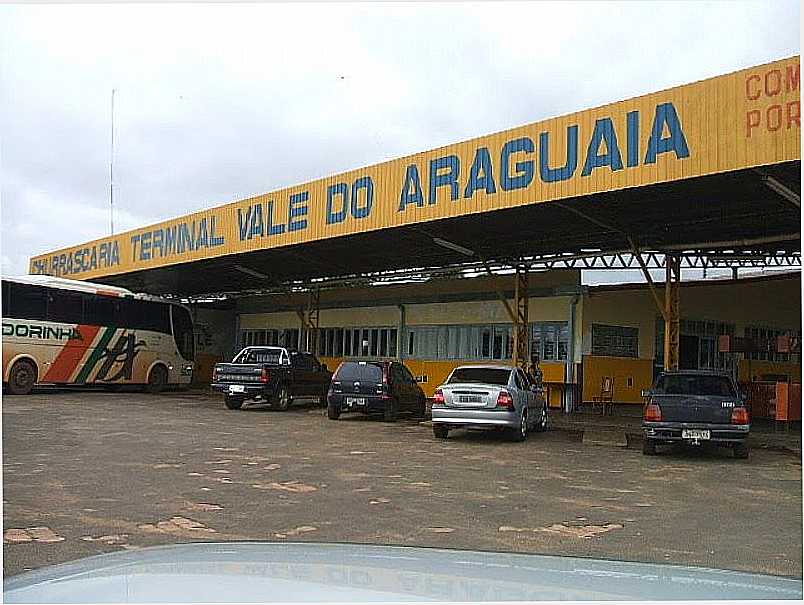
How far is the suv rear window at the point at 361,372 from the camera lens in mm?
21781

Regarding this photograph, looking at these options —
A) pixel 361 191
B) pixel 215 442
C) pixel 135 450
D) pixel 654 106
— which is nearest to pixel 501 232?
pixel 361 191

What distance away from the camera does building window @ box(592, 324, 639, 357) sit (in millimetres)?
27312

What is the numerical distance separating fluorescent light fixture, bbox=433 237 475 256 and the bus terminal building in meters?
0.10

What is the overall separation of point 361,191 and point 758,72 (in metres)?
9.57

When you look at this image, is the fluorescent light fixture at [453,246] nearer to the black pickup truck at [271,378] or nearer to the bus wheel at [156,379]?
the black pickup truck at [271,378]

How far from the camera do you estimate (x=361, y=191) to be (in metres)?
20.4

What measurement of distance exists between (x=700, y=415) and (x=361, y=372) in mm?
9245

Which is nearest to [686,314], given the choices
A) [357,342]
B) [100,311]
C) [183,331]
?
[357,342]

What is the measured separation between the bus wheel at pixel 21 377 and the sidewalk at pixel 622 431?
1566 centimetres

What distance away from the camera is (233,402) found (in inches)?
1003

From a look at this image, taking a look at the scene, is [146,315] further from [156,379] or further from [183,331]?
[156,379]

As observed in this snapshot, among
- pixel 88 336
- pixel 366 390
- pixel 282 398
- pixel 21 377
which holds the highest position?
pixel 88 336

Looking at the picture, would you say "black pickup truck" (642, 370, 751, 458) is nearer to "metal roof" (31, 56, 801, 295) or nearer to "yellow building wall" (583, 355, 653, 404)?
"metal roof" (31, 56, 801, 295)

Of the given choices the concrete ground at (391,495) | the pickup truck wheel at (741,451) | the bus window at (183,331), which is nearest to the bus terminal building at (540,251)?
the bus window at (183,331)
